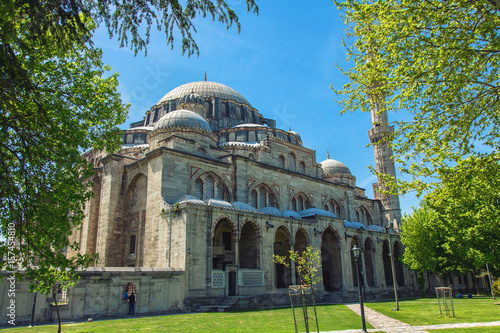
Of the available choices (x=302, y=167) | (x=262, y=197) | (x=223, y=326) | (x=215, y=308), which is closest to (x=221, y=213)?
(x=215, y=308)

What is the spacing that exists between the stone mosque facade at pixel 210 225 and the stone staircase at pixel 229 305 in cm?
15

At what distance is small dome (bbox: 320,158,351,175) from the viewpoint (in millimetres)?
45719

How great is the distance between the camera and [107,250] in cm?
2469

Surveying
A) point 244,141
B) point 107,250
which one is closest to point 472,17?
point 107,250

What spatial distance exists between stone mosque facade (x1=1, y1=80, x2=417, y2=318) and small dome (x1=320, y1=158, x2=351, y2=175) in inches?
311

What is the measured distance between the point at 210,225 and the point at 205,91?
2584 centimetres

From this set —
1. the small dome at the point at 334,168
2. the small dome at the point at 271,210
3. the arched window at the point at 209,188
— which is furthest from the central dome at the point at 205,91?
the small dome at the point at 271,210

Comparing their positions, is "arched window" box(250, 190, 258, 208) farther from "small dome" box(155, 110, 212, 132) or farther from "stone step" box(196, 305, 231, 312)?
"stone step" box(196, 305, 231, 312)

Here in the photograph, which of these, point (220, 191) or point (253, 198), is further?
point (253, 198)

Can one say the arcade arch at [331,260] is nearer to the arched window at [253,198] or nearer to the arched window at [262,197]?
the arched window at [262,197]

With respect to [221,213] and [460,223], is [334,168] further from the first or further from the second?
[221,213]

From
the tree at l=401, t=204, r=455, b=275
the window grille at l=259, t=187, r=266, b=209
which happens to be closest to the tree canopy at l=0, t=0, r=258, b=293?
the window grille at l=259, t=187, r=266, b=209

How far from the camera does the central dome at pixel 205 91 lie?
43312 millimetres

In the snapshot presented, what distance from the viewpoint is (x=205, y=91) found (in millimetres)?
43812
